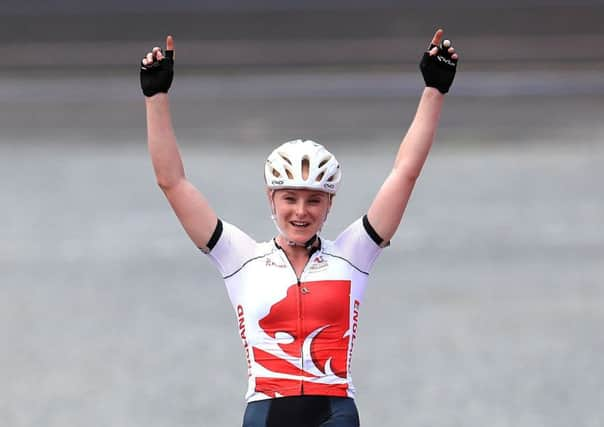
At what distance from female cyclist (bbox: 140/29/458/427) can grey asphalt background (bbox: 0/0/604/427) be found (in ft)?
14.0

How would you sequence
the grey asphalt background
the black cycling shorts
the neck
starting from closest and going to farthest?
the black cycling shorts
the neck
the grey asphalt background

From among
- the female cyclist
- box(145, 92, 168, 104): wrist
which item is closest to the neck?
the female cyclist

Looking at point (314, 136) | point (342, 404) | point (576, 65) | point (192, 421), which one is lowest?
point (192, 421)

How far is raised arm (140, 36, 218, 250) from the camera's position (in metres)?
5.20

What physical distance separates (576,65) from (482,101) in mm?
3487

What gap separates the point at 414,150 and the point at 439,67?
0.34 metres

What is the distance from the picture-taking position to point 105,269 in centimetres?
1352

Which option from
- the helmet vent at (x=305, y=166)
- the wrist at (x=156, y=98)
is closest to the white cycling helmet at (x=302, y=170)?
the helmet vent at (x=305, y=166)

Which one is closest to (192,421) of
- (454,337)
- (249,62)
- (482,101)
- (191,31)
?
(454,337)

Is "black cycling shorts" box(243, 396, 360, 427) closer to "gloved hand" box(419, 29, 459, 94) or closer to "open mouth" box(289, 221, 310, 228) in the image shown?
"open mouth" box(289, 221, 310, 228)

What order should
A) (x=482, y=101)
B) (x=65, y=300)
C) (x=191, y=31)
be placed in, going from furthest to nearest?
(x=191, y=31) → (x=482, y=101) → (x=65, y=300)

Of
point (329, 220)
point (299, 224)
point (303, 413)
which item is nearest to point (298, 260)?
point (299, 224)

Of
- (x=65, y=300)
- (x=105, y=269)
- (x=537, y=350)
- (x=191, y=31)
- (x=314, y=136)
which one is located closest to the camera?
(x=537, y=350)

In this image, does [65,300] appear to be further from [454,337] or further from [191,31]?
[191,31]
